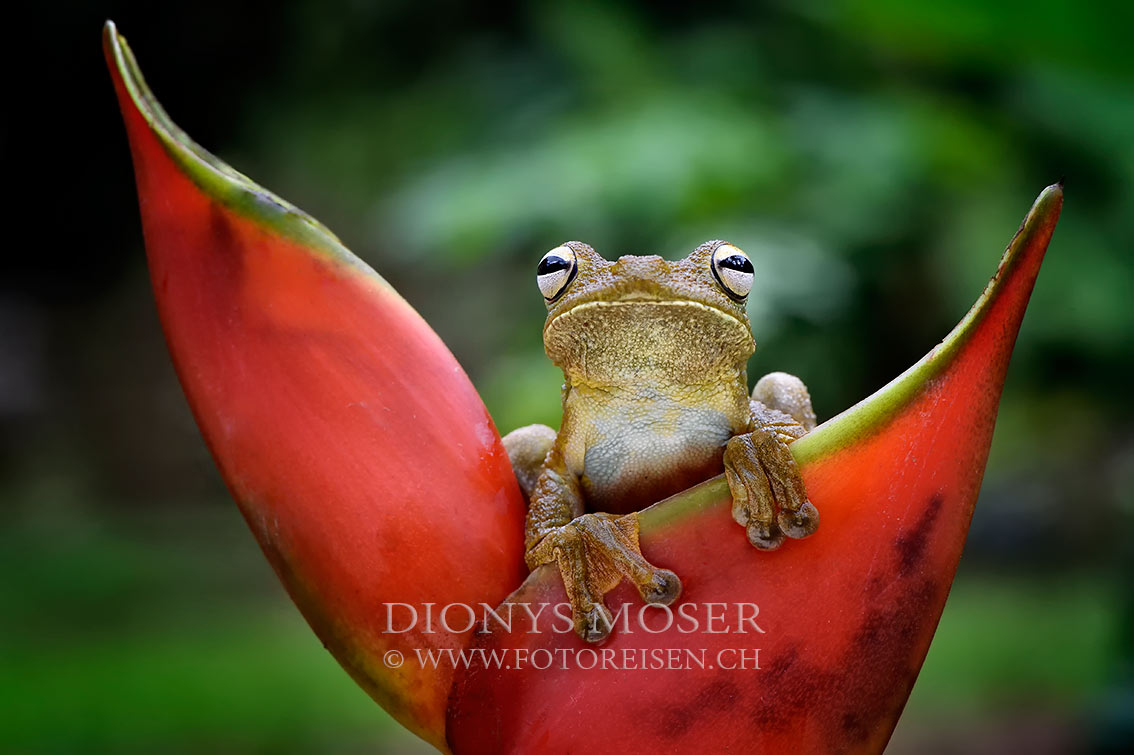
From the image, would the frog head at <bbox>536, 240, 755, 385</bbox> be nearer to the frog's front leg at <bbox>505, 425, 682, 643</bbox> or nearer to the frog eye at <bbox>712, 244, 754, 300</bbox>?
the frog eye at <bbox>712, 244, 754, 300</bbox>

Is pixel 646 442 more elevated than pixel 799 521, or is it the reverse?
pixel 646 442

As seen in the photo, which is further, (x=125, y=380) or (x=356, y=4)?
(x=125, y=380)

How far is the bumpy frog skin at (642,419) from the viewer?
1.54ft

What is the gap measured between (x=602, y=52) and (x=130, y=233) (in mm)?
2457

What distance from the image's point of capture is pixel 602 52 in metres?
2.69

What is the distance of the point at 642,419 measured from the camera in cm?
62

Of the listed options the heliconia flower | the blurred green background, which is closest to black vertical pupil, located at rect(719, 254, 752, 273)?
the heliconia flower

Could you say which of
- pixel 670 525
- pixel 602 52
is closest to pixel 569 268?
pixel 670 525

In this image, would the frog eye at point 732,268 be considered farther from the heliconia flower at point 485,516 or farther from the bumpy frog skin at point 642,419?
the heliconia flower at point 485,516

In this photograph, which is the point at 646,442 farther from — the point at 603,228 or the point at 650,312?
the point at 603,228

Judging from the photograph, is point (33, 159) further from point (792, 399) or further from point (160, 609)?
point (792, 399)

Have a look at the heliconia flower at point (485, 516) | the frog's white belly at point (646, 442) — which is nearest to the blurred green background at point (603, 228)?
the frog's white belly at point (646, 442)

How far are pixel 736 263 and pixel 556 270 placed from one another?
0.09 m

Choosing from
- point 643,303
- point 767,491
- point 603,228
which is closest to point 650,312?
point 643,303
